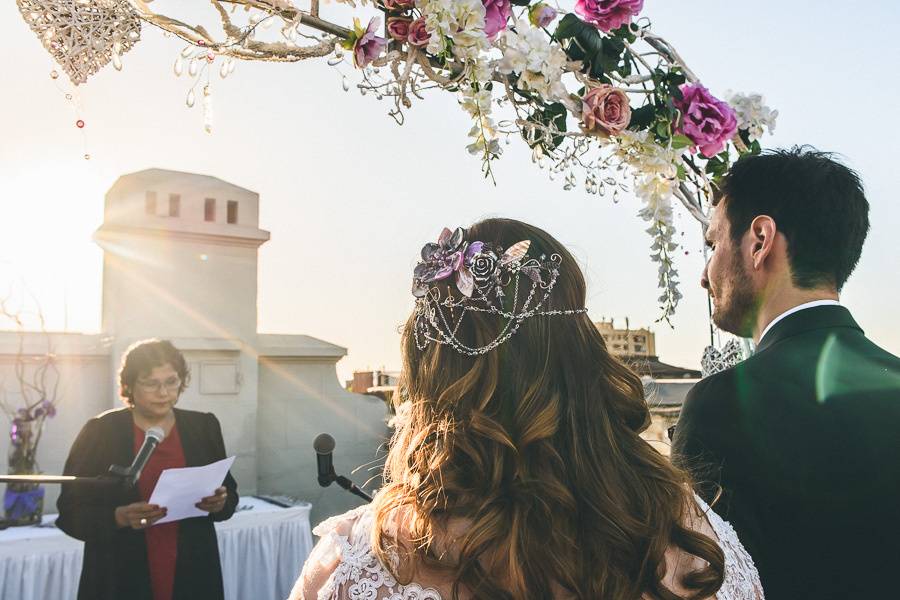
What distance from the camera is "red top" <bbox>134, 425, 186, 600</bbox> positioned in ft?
11.8

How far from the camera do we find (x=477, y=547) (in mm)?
1114

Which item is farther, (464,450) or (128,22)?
(128,22)

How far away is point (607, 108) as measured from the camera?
1743mm

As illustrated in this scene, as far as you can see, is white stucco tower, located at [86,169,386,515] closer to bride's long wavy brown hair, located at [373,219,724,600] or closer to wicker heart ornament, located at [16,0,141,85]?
wicker heart ornament, located at [16,0,141,85]

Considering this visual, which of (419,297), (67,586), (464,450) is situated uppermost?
(419,297)

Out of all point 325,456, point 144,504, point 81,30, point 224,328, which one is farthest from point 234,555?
point 81,30

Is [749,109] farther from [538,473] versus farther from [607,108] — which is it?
[538,473]

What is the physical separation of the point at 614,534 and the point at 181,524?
3124 mm

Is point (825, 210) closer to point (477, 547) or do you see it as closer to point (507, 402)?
point (507, 402)

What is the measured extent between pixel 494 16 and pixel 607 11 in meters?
0.29

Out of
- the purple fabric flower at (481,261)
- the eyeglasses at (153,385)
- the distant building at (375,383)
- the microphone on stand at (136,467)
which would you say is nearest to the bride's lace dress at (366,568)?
the purple fabric flower at (481,261)

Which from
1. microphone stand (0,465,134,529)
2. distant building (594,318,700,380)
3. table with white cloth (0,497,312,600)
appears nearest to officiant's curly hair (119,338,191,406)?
microphone stand (0,465,134,529)

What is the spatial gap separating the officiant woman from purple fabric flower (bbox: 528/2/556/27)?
2.89m

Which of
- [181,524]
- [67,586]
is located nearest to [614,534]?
[181,524]
